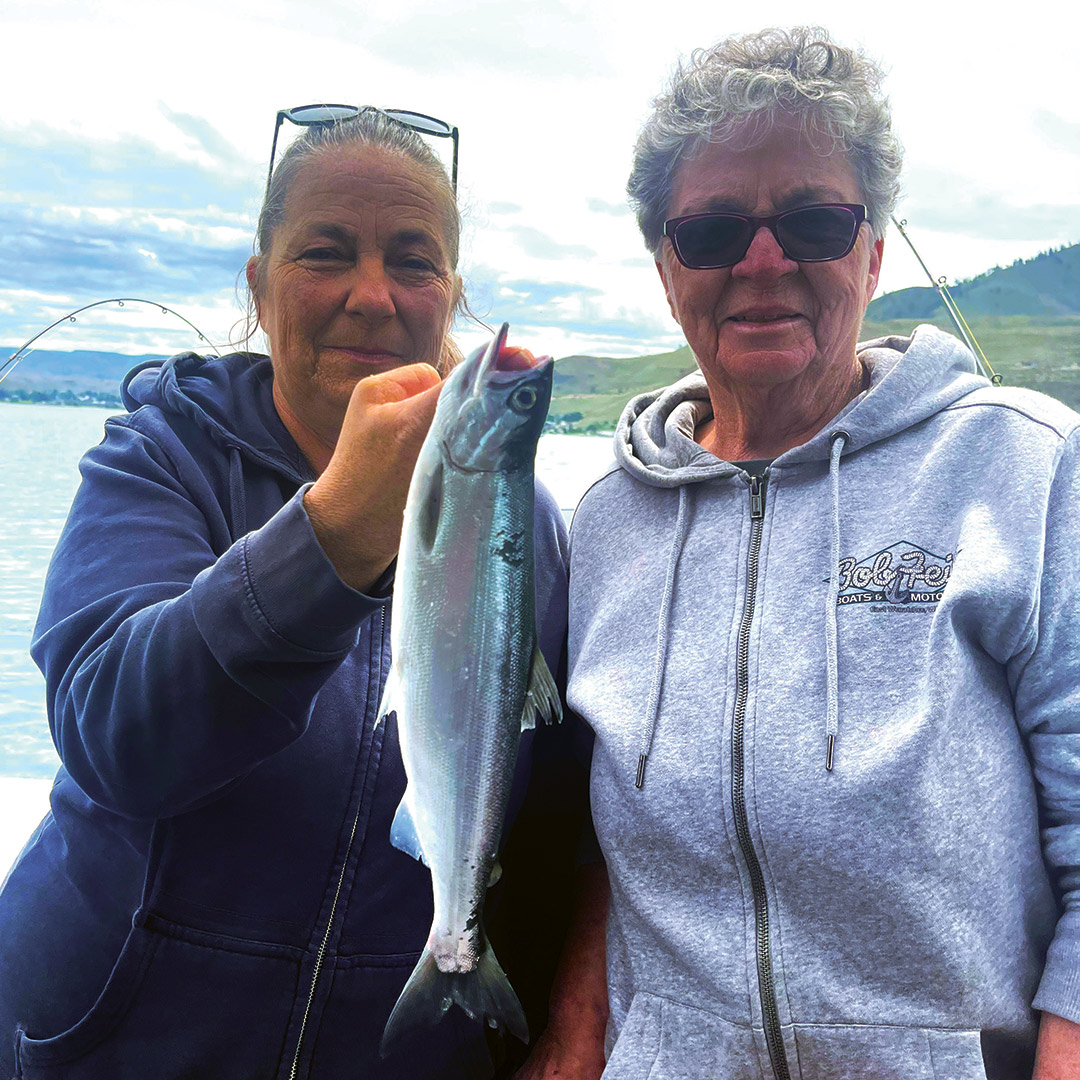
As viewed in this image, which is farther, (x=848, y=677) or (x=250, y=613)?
(x=848, y=677)

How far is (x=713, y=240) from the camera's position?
2.02 meters

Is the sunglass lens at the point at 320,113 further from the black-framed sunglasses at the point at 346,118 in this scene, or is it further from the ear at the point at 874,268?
the ear at the point at 874,268

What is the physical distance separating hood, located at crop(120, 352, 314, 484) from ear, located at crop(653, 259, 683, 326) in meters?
0.89

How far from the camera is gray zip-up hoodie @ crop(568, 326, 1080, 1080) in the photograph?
1.61 metres

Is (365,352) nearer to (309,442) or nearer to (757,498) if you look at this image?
(309,442)

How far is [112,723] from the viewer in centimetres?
137

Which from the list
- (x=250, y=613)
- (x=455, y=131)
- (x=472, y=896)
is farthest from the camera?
(x=455, y=131)

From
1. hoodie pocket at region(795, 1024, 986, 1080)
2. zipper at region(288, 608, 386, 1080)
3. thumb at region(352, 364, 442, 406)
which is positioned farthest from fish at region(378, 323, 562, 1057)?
hoodie pocket at region(795, 1024, 986, 1080)

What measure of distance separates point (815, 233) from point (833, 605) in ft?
2.54

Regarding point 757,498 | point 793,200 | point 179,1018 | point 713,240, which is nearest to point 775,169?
point 793,200

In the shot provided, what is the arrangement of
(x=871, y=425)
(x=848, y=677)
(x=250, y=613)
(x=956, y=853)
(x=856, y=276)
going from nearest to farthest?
(x=250, y=613)
(x=956, y=853)
(x=848, y=677)
(x=871, y=425)
(x=856, y=276)

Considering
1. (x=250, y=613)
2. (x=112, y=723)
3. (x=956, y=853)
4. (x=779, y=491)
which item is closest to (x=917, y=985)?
(x=956, y=853)

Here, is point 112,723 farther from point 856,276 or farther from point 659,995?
point 856,276

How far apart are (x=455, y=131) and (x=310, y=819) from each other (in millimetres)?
1550
